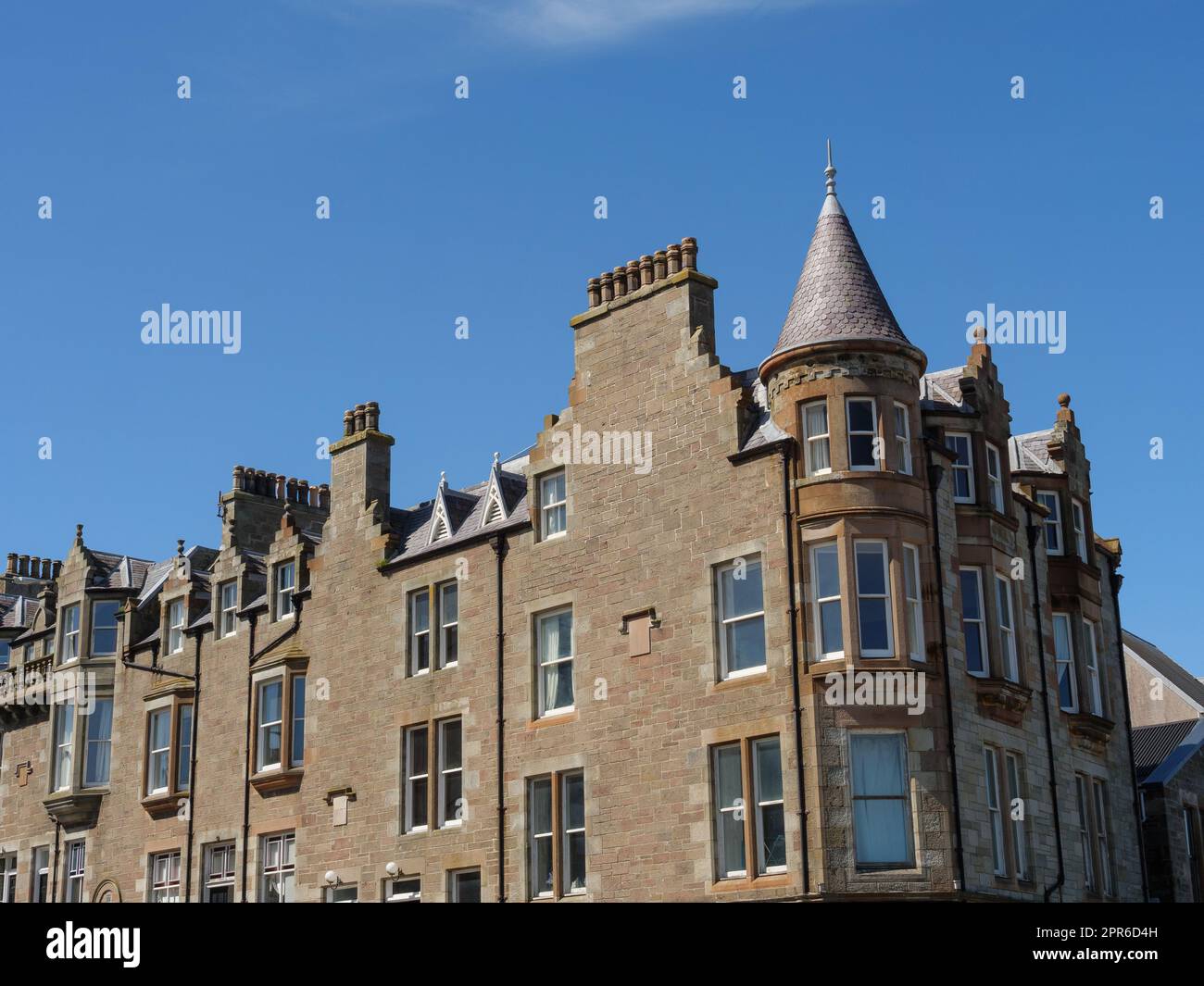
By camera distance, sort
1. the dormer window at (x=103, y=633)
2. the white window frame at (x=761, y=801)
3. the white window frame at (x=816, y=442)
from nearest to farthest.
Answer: the white window frame at (x=761, y=801) → the white window frame at (x=816, y=442) → the dormer window at (x=103, y=633)

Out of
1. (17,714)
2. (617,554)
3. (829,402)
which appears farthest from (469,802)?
(17,714)

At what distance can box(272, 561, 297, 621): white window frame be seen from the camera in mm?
42094

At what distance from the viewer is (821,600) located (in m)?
30.1

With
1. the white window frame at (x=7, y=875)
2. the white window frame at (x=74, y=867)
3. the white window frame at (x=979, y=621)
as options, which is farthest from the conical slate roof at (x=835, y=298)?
the white window frame at (x=7, y=875)

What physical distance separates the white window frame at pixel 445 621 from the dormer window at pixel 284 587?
20.0 ft

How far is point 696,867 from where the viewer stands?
30406 millimetres

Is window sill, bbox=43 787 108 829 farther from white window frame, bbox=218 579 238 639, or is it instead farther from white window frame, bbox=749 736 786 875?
white window frame, bbox=749 736 786 875

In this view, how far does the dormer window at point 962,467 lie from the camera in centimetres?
3344

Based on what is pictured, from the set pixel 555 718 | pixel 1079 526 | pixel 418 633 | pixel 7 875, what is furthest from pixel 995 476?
pixel 7 875

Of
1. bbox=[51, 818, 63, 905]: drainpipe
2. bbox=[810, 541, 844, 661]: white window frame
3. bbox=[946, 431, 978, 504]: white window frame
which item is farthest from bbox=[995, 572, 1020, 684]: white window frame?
bbox=[51, 818, 63, 905]: drainpipe

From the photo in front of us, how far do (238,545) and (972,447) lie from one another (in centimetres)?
2214

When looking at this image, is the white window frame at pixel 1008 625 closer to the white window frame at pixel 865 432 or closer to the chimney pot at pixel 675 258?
the white window frame at pixel 865 432

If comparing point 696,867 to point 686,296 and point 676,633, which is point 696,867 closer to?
point 676,633

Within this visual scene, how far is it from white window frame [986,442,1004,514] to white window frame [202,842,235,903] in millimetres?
21563
